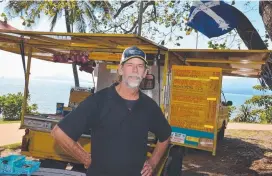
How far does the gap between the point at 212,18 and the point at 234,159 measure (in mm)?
5304

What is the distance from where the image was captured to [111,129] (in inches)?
102

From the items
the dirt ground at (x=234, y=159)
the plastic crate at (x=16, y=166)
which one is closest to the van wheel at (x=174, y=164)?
the dirt ground at (x=234, y=159)

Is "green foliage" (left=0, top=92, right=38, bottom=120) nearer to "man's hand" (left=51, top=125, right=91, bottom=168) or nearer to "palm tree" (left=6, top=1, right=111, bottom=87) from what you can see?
"palm tree" (left=6, top=1, right=111, bottom=87)

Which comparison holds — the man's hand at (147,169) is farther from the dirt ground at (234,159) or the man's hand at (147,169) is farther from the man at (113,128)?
the dirt ground at (234,159)

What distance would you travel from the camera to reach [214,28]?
7797 millimetres

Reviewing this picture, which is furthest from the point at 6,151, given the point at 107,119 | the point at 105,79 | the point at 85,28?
the point at 85,28

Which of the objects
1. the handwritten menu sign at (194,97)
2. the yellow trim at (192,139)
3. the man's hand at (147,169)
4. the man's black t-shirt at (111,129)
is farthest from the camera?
the yellow trim at (192,139)

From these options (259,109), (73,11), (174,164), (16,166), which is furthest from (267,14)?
(259,109)

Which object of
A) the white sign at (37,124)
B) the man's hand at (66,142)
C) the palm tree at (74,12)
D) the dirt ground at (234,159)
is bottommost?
the dirt ground at (234,159)

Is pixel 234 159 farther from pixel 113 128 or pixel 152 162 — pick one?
pixel 113 128

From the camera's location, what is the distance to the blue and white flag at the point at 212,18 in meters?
7.21

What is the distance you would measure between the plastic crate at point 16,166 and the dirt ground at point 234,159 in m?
5.26

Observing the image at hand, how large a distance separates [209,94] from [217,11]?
227 centimetres

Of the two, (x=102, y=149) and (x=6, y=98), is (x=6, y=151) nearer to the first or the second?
(x=102, y=149)
